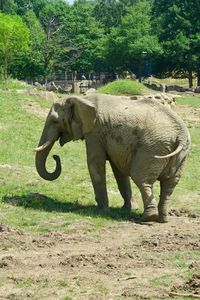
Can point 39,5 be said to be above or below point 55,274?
above

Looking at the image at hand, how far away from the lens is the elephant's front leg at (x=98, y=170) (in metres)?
11.5

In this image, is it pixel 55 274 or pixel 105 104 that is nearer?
pixel 55 274

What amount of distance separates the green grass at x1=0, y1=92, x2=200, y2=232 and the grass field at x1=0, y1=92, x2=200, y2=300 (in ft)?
0.06

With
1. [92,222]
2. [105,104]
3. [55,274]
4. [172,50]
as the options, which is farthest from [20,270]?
[172,50]

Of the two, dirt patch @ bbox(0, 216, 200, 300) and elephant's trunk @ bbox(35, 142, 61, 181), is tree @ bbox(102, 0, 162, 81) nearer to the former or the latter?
elephant's trunk @ bbox(35, 142, 61, 181)

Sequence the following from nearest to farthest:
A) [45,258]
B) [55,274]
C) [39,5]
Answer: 1. [55,274]
2. [45,258]
3. [39,5]

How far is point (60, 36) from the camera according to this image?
56.7 meters

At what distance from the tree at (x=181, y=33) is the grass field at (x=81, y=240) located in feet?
130

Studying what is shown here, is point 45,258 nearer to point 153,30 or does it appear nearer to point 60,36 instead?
point 60,36

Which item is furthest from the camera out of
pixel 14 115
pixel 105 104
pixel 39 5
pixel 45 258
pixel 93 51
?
pixel 39 5

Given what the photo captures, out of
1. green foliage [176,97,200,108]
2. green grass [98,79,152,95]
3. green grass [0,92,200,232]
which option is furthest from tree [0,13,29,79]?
green grass [0,92,200,232]

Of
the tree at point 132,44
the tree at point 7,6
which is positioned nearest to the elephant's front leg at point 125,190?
the tree at point 132,44

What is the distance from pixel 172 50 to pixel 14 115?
115 ft

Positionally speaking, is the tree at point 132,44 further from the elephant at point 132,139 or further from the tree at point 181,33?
the elephant at point 132,139
